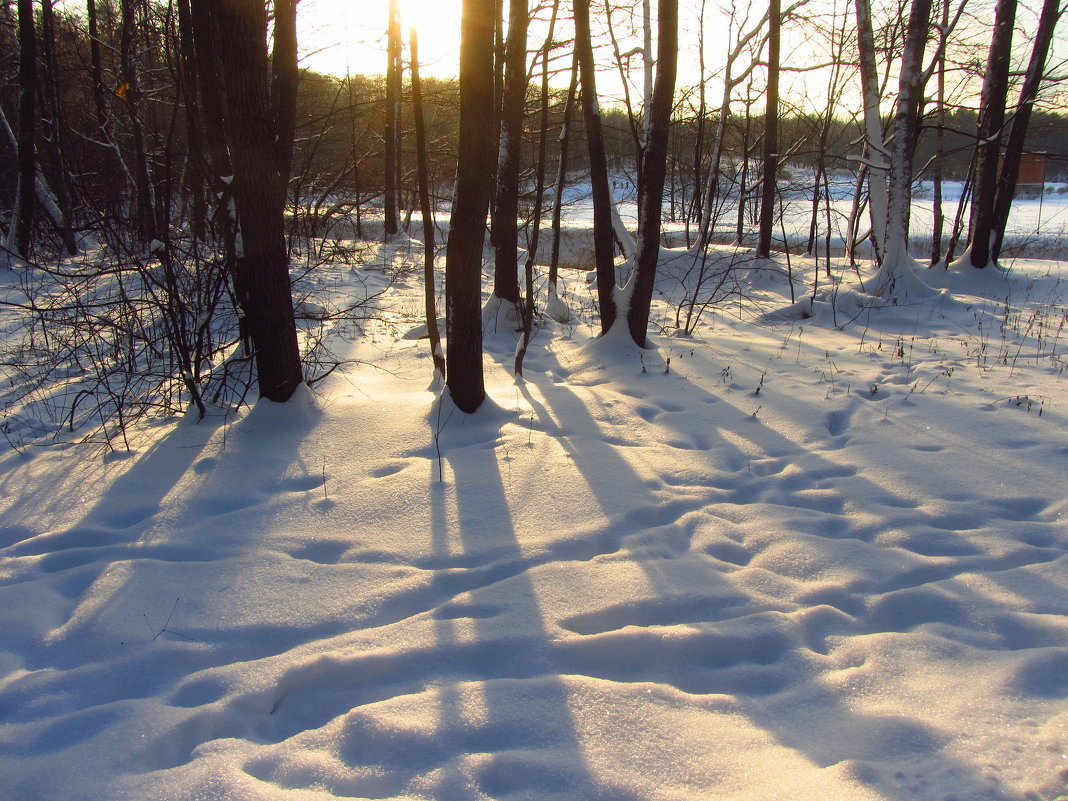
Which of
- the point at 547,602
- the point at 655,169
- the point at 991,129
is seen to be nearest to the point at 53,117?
the point at 655,169

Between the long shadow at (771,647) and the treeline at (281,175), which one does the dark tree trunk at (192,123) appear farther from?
the long shadow at (771,647)

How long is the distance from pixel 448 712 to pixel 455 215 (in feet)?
10.8

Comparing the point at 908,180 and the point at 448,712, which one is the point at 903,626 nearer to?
the point at 448,712

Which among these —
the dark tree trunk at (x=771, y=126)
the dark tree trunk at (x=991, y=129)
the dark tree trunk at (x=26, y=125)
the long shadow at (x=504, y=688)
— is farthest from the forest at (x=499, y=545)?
the dark tree trunk at (x=771, y=126)

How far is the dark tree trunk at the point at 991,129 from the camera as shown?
10477 mm

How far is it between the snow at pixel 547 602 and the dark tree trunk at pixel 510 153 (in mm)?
3636

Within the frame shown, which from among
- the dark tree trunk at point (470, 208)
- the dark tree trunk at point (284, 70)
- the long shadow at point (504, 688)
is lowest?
A: the long shadow at point (504, 688)

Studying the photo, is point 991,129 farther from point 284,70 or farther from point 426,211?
point 284,70

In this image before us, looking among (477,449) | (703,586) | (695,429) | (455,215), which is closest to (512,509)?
(477,449)

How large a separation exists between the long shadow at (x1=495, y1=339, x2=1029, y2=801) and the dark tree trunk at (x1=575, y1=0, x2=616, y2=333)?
313 centimetres

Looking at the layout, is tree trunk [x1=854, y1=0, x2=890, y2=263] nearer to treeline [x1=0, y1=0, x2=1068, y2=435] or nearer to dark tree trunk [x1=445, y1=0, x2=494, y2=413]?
treeline [x1=0, y1=0, x2=1068, y2=435]

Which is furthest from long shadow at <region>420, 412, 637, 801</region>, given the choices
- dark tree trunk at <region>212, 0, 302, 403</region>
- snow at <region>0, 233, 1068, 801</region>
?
dark tree trunk at <region>212, 0, 302, 403</region>

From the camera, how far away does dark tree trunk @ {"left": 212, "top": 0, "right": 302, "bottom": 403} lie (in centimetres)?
387

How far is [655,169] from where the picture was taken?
605 centimetres
